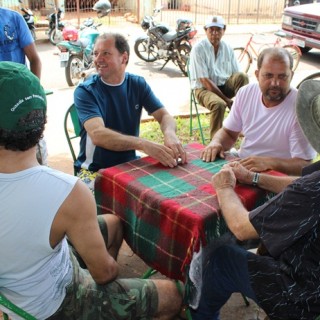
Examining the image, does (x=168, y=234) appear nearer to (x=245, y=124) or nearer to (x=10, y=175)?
(x=10, y=175)

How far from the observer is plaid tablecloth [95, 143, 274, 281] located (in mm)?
1963

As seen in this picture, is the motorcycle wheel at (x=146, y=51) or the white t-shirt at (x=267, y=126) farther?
the motorcycle wheel at (x=146, y=51)

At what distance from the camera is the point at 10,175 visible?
5.07ft

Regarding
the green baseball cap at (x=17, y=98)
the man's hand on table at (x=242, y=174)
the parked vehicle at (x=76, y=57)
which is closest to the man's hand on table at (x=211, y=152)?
the man's hand on table at (x=242, y=174)

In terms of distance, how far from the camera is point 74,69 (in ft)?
25.7

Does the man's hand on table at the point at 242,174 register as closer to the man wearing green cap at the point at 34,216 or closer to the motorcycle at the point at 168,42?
the man wearing green cap at the point at 34,216

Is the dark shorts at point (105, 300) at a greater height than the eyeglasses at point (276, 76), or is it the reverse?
the eyeglasses at point (276, 76)

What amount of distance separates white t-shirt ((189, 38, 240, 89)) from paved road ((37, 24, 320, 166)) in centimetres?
131

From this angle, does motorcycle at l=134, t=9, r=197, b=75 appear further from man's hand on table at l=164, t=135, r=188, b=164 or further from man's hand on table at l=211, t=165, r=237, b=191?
man's hand on table at l=211, t=165, r=237, b=191

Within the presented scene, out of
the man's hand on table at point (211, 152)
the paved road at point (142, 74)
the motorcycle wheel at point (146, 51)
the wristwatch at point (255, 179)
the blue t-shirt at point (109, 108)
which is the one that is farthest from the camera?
the motorcycle wheel at point (146, 51)

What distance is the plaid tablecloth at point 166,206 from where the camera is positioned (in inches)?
77.3

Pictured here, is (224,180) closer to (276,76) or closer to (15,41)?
(276,76)

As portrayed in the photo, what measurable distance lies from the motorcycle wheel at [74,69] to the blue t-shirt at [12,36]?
413cm

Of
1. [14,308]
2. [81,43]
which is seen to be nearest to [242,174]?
[14,308]
